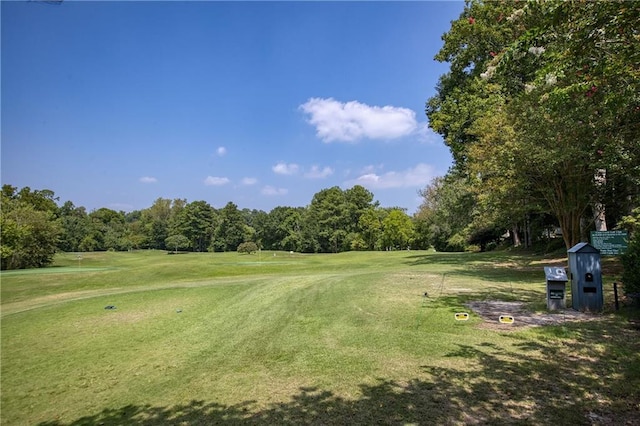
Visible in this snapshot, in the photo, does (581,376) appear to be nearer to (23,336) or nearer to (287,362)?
(287,362)

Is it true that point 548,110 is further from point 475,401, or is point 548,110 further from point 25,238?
point 25,238

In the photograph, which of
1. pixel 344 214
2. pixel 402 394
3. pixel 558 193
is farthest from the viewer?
pixel 344 214

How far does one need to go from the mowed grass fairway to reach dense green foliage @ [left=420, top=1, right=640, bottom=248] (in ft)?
11.9

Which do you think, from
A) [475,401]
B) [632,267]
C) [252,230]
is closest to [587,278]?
[632,267]

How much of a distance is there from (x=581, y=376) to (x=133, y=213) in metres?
149

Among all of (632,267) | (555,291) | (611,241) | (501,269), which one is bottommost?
(501,269)

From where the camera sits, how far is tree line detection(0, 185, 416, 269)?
60000mm

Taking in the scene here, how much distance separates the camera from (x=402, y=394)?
403 cm

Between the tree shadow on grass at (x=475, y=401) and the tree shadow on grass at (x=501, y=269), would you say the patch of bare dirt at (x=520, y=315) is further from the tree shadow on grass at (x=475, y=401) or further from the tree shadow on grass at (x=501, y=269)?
the tree shadow on grass at (x=501, y=269)

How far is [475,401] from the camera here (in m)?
3.81

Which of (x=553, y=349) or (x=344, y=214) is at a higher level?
(x=344, y=214)

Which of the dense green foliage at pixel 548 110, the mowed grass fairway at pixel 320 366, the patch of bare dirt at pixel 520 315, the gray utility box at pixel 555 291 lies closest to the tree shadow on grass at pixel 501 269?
the dense green foliage at pixel 548 110

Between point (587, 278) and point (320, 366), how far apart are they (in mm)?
5710

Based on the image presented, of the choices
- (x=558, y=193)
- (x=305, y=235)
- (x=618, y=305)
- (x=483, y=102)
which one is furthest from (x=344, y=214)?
(x=618, y=305)
